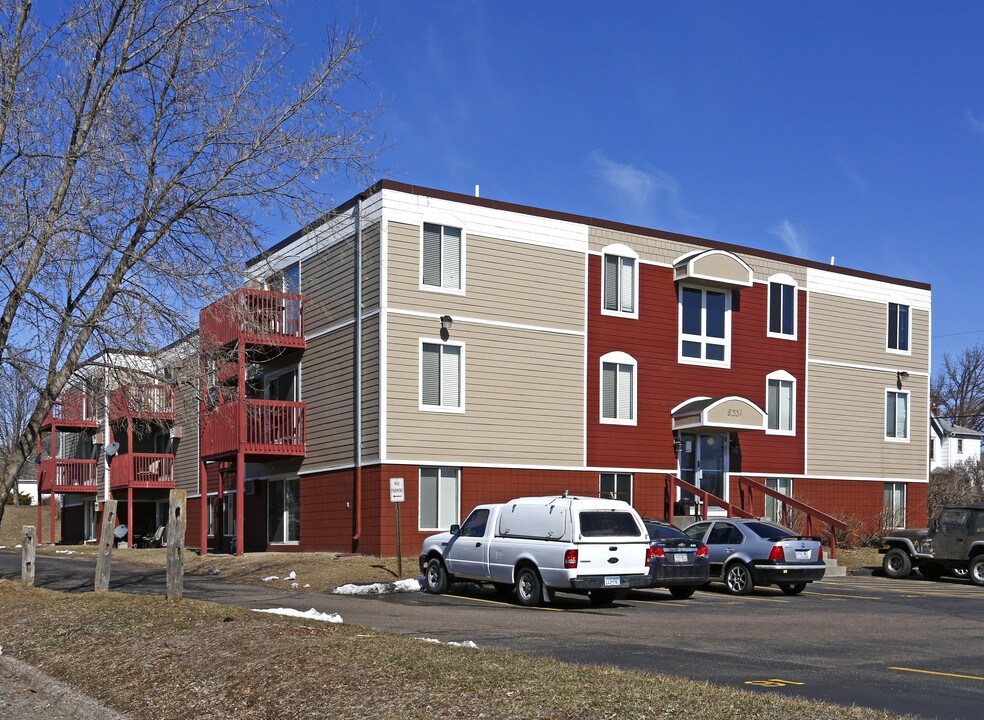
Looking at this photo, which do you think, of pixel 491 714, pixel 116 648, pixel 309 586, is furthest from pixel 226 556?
pixel 491 714

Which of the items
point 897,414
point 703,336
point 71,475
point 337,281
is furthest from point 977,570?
point 71,475

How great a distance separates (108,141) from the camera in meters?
16.8

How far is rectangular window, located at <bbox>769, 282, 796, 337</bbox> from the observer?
3559 centimetres

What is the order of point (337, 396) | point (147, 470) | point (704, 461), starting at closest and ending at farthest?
point (337, 396) → point (704, 461) → point (147, 470)

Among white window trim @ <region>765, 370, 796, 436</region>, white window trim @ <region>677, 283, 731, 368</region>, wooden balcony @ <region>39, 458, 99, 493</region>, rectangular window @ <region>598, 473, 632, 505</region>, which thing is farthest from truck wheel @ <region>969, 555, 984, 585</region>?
wooden balcony @ <region>39, 458, 99, 493</region>

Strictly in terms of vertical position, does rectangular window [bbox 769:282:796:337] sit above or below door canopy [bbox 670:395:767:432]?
above

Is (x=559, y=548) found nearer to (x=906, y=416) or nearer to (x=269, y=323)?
(x=269, y=323)

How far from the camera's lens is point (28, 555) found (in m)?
18.0

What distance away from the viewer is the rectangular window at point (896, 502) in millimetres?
38078

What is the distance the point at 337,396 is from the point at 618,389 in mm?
7853

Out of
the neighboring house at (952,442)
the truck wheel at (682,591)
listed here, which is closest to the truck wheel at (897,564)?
the truck wheel at (682,591)

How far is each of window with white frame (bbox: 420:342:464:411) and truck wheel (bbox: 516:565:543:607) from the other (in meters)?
9.15

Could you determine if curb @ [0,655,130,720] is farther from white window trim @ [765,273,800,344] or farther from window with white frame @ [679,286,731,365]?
white window trim @ [765,273,800,344]

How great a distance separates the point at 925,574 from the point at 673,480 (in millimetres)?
7307
